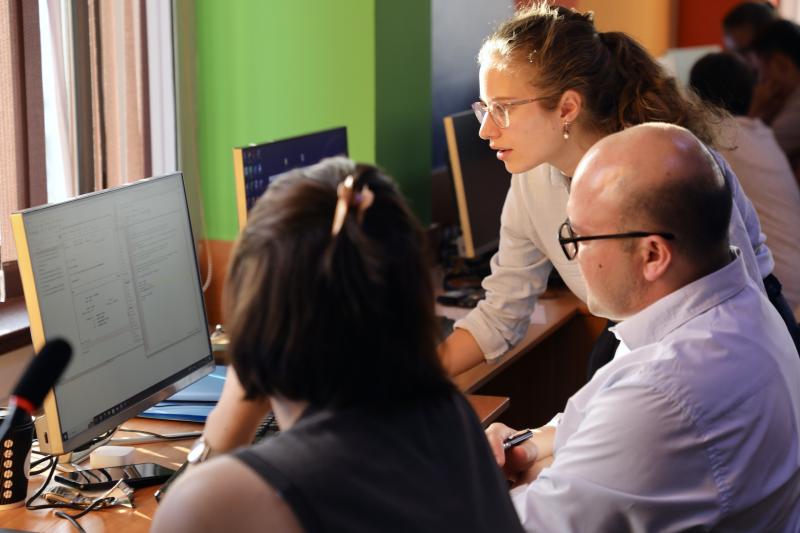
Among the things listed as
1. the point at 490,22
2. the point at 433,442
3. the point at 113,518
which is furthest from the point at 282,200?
the point at 490,22

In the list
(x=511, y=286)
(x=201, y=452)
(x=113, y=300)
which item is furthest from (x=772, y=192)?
(x=201, y=452)

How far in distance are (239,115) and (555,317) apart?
110 cm

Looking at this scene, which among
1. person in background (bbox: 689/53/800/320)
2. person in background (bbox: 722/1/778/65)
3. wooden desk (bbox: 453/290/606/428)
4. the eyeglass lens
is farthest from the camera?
person in background (bbox: 722/1/778/65)

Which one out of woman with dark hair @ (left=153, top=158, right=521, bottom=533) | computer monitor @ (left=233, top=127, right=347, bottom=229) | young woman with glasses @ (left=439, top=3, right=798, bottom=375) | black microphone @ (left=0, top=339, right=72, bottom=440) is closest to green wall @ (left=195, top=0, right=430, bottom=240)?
computer monitor @ (left=233, top=127, right=347, bottom=229)

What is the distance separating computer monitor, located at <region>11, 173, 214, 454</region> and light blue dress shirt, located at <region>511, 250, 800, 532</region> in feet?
2.47

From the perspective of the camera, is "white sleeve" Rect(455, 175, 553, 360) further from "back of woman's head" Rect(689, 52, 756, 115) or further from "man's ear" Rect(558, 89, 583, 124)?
"back of woman's head" Rect(689, 52, 756, 115)

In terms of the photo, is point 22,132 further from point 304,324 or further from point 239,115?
point 304,324

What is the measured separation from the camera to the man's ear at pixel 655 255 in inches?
61.2

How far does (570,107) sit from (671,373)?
912 mm

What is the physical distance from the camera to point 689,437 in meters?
1.44

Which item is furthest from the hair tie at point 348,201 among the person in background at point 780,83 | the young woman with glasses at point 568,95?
the person in background at point 780,83

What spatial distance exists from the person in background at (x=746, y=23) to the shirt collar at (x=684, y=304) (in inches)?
156

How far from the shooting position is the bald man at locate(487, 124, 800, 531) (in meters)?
1.45

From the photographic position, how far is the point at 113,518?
173cm
